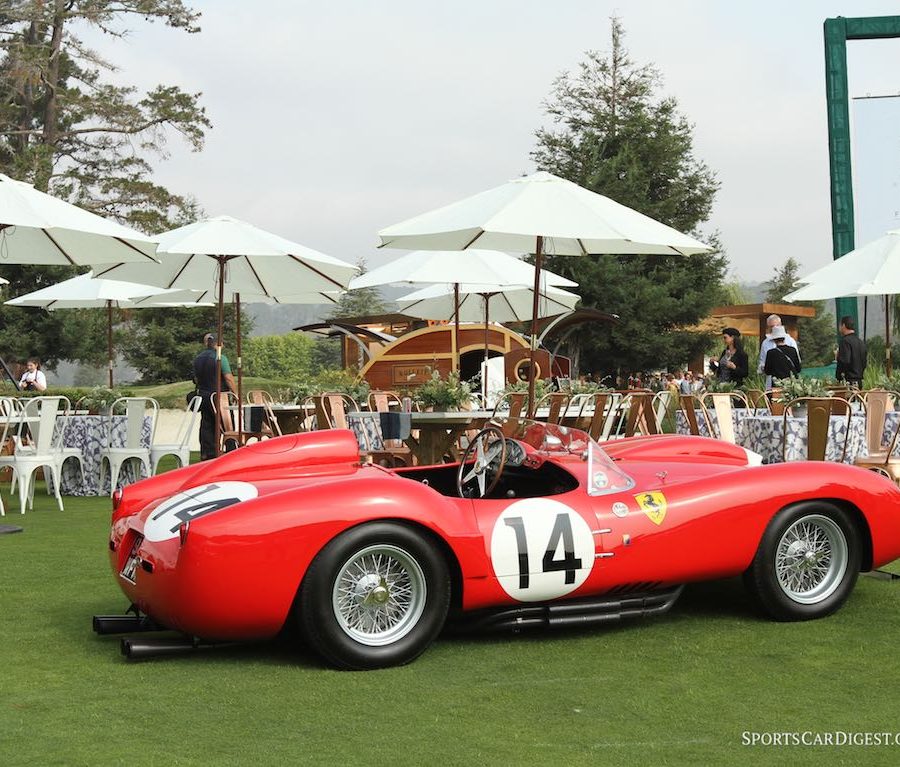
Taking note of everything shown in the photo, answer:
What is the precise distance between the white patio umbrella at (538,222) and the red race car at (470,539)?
107 inches

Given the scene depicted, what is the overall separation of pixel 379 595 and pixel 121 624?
1.36 meters

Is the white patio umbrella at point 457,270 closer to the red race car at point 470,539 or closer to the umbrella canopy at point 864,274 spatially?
the umbrella canopy at point 864,274

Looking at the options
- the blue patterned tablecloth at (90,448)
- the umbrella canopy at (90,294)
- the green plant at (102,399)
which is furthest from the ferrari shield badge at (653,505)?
the umbrella canopy at (90,294)

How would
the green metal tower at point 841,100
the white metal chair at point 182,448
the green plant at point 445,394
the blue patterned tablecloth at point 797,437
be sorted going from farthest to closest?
the green metal tower at point 841,100
the green plant at point 445,394
the white metal chair at point 182,448
the blue patterned tablecloth at point 797,437

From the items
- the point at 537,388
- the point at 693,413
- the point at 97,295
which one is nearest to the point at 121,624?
the point at 693,413

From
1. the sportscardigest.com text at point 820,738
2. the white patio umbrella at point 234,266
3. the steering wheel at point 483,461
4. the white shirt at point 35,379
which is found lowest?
the sportscardigest.com text at point 820,738

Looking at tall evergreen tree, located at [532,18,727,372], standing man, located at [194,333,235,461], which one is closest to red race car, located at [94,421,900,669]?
standing man, located at [194,333,235,461]

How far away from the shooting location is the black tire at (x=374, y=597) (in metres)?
4.53

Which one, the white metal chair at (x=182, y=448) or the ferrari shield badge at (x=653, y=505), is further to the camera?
the white metal chair at (x=182, y=448)

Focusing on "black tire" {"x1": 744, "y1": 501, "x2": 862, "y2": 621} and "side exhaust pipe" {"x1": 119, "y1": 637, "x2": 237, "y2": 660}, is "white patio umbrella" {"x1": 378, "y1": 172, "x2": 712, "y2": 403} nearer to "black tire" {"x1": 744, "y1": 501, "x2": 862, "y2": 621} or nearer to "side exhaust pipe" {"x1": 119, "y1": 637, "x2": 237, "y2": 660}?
"black tire" {"x1": 744, "y1": 501, "x2": 862, "y2": 621}

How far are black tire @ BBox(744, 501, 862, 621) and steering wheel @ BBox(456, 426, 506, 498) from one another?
4.12 ft


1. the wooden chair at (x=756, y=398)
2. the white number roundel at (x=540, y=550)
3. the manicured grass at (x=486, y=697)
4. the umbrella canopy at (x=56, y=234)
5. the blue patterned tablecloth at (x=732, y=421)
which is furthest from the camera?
the wooden chair at (x=756, y=398)

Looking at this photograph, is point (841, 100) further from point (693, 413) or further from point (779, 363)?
point (693, 413)

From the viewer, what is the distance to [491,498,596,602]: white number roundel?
4.88m
